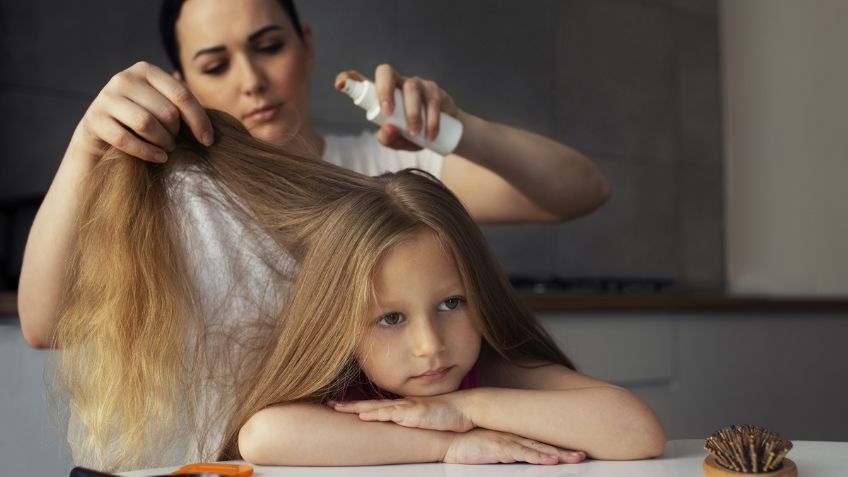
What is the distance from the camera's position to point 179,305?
74 centimetres

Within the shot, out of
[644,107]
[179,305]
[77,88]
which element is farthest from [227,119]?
[644,107]

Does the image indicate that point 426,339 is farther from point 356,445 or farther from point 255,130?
point 255,130

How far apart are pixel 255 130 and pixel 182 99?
457 mm

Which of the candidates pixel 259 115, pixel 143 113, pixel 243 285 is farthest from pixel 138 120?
pixel 259 115

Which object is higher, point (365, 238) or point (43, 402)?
point (365, 238)

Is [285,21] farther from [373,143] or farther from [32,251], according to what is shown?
[32,251]

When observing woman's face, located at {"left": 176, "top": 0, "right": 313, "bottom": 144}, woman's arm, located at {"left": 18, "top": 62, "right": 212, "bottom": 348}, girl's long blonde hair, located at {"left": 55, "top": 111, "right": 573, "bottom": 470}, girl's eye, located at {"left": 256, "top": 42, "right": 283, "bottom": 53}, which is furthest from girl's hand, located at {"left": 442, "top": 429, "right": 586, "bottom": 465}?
girl's eye, located at {"left": 256, "top": 42, "right": 283, "bottom": 53}

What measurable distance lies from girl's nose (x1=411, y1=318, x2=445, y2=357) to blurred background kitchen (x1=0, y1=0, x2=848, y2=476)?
960 mm

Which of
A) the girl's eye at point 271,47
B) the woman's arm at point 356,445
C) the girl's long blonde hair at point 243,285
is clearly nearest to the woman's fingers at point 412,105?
the girl's long blonde hair at point 243,285

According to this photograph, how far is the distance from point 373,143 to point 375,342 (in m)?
0.67

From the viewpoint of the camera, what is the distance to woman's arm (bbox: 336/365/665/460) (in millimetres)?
667

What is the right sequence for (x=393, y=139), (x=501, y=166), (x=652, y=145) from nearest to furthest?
(x=393, y=139) < (x=501, y=166) < (x=652, y=145)

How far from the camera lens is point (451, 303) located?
71cm

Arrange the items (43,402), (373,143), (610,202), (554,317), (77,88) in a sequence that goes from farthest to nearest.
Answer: (610,202) < (554,317) < (77,88) < (373,143) < (43,402)
